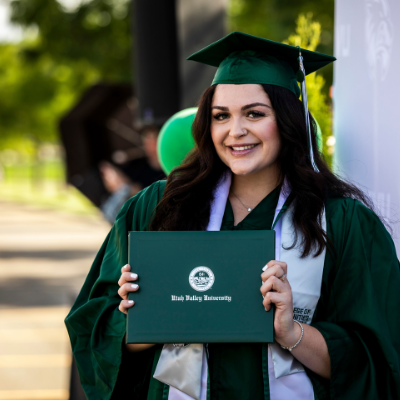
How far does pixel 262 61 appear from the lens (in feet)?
6.42

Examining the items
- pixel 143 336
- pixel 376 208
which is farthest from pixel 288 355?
pixel 376 208

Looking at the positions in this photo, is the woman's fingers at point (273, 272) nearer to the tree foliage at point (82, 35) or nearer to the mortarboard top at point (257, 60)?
the mortarboard top at point (257, 60)

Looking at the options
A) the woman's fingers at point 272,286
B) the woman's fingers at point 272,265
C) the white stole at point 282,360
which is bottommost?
the white stole at point 282,360

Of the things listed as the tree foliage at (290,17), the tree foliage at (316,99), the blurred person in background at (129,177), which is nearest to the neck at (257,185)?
the tree foliage at (316,99)

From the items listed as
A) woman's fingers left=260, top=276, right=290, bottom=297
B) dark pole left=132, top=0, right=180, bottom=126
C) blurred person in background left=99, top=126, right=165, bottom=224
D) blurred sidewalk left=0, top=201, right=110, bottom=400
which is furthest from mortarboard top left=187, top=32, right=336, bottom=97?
blurred person in background left=99, top=126, right=165, bottom=224

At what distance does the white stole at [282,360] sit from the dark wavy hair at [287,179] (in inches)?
1.7

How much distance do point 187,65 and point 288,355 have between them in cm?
341

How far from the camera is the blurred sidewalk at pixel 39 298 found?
201 inches

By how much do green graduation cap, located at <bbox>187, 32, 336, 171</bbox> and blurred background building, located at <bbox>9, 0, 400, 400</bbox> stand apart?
0.34 metres

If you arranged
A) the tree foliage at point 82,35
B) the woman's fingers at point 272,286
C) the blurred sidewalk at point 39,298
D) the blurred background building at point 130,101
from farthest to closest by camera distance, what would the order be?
the tree foliage at point 82,35, the blurred sidewalk at point 39,298, the blurred background building at point 130,101, the woman's fingers at point 272,286

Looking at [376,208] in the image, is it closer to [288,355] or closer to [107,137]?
[288,355]

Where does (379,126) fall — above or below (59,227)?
above

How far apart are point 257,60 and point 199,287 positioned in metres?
0.78

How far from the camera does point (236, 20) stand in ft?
29.0
